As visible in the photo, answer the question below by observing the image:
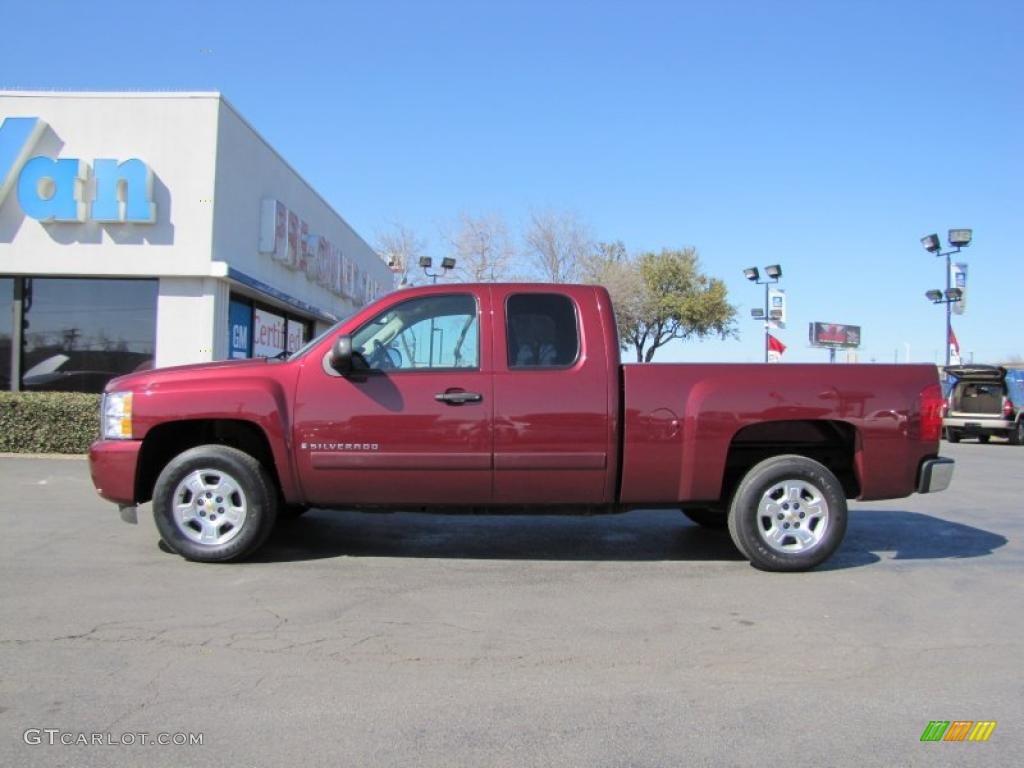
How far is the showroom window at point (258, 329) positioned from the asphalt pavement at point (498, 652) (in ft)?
27.7

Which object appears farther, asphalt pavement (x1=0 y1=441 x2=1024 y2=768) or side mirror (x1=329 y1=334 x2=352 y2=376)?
side mirror (x1=329 y1=334 x2=352 y2=376)

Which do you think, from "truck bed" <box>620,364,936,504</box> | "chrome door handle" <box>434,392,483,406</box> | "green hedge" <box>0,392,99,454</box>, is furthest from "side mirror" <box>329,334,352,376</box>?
"green hedge" <box>0,392,99,454</box>

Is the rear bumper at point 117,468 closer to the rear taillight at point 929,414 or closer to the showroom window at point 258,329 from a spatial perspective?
the rear taillight at point 929,414

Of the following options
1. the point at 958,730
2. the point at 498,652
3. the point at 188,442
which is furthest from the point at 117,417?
the point at 958,730

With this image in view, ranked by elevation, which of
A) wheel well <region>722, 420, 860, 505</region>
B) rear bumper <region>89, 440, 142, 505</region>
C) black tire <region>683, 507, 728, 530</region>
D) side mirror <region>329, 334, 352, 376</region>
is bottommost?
black tire <region>683, 507, 728, 530</region>

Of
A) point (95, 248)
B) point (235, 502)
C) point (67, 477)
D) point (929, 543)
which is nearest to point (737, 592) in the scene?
point (929, 543)

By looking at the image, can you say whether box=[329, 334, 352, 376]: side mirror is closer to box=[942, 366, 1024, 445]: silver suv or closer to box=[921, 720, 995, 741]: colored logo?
box=[921, 720, 995, 741]: colored logo

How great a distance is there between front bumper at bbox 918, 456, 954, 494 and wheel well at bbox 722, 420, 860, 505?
1.45 ft

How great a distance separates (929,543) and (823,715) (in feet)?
13.7

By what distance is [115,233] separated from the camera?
12805 millimetres

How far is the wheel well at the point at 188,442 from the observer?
563cm

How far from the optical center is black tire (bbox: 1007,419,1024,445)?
20.6 meters

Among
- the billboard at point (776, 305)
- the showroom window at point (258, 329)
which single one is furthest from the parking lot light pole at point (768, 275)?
the showroom window at point (258, 329)

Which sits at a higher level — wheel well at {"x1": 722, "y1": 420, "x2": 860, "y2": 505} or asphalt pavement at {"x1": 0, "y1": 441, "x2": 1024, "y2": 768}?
wheel well at {"x1": 722, "y1": 420, "x2": 860, "y2": 505}
